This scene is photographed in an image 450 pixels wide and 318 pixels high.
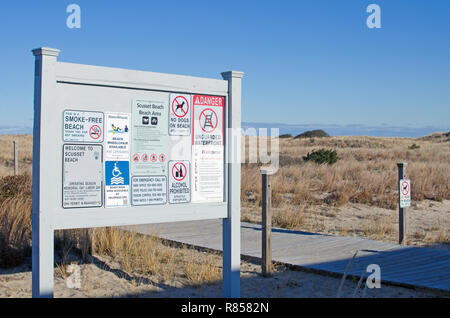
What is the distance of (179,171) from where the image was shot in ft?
16.5

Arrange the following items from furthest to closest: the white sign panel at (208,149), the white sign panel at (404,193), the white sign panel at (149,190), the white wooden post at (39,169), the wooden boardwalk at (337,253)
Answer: the white sign panel at (404,193) < the wooden boardwalk at (337,253) < the white sign panel at (208,149) < the white sign panel at (149,190) < the white wooden post at (39,169)

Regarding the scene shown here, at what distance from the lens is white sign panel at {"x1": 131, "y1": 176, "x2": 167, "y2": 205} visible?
4.73 m

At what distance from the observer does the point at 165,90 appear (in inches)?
194

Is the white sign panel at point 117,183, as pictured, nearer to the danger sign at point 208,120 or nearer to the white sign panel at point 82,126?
the white sign panel at point 82,126

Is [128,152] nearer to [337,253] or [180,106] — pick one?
[180,106]

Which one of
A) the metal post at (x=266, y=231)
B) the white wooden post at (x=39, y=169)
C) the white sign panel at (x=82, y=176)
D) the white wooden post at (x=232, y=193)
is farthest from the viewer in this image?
the metal post at (x=266, y=231)

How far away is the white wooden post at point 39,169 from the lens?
413 cm

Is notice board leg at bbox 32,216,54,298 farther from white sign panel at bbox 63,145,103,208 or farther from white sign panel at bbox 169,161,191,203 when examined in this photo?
white sign panel at bbox 169,161,191,203

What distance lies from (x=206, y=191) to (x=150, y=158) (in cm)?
74

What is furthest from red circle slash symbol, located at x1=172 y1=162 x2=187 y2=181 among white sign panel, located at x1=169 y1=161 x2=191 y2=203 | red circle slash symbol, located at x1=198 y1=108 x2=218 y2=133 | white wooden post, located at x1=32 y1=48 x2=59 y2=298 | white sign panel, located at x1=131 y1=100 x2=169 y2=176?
white wooden post, located at x1=32 y1=48 x2=59 y2=298

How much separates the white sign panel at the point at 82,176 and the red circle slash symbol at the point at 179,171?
2.55ft

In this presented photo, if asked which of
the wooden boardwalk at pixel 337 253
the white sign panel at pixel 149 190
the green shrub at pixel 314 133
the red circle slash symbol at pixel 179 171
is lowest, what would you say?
the wooden boardwalk at pixel 337 253

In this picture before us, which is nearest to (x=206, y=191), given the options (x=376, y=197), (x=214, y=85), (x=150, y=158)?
(x=150, y=158)

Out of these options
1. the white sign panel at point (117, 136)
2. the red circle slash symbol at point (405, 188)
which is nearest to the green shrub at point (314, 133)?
the red circle slash symbol at point (405, 188)
